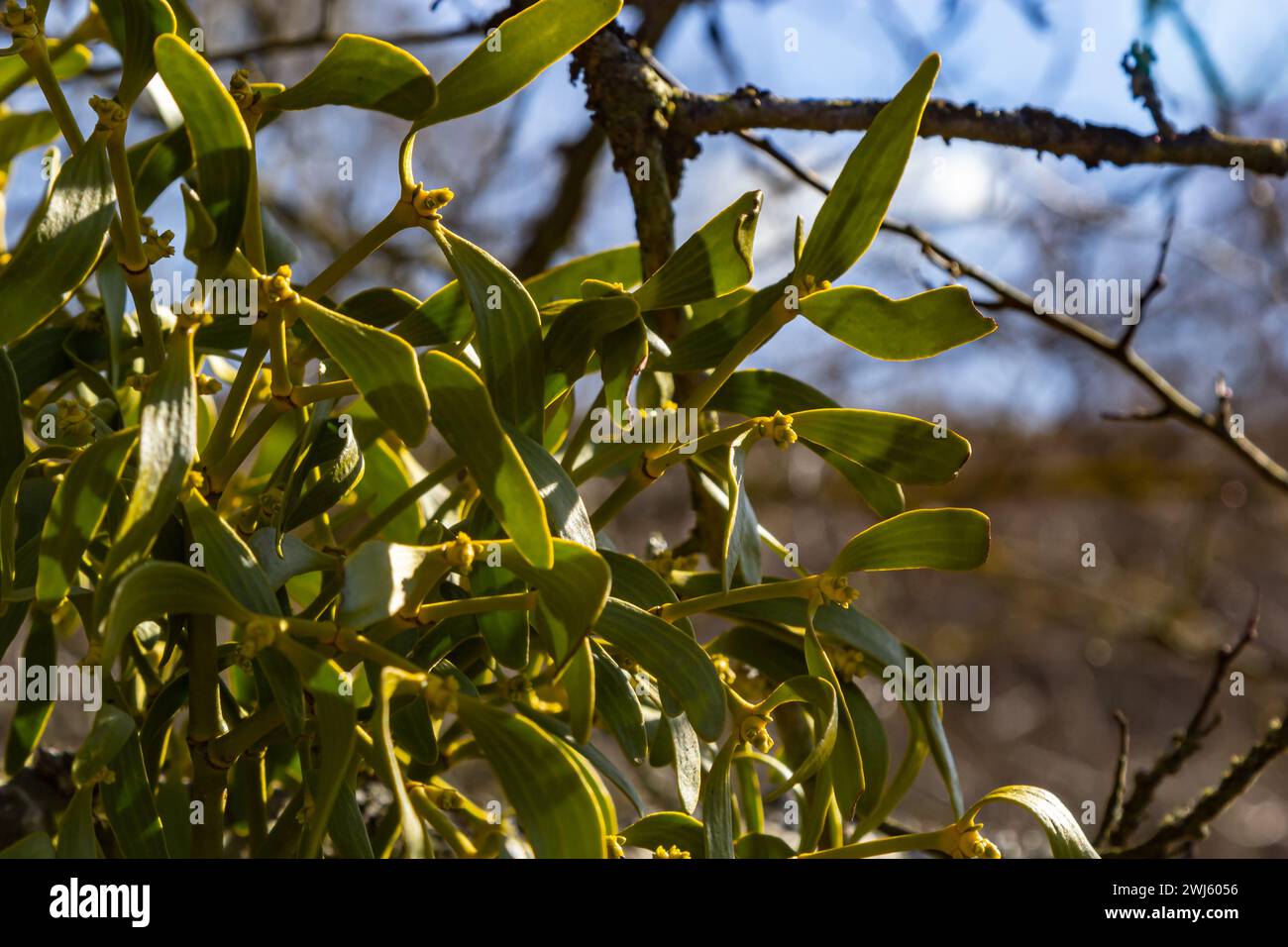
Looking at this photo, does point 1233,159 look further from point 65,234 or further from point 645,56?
point 65,234

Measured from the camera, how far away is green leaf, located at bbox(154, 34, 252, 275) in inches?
12.6

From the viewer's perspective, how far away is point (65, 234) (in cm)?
34

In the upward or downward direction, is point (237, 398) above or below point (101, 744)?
above

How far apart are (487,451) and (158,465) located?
0.27ft

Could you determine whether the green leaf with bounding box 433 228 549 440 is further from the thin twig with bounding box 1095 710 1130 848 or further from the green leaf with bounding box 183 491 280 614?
the thin twig with bounding box 1095 710 1130 848

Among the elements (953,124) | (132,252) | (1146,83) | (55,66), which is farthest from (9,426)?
(1146,83)

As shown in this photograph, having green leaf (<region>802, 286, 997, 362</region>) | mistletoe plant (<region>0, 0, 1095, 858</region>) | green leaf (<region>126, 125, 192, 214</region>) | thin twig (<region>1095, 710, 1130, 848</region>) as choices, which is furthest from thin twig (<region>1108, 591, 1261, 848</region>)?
green leaf (<region>126, 125, 192, 214</region>)

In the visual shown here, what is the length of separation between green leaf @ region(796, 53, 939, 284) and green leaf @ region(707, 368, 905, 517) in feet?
0.24

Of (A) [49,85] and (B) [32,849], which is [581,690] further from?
(A) [49,85]

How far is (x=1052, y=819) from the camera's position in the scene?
0.36 metres

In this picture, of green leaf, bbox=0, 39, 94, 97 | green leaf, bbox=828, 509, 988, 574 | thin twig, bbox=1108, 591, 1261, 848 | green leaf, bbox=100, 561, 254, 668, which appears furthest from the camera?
thin twig, bbox=1108, 591, 1261, 848

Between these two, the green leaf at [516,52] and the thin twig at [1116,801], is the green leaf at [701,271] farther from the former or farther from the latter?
→ the thin twig at [1116,801]

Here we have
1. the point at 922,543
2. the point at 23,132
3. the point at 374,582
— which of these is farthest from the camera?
the point at 23,132
